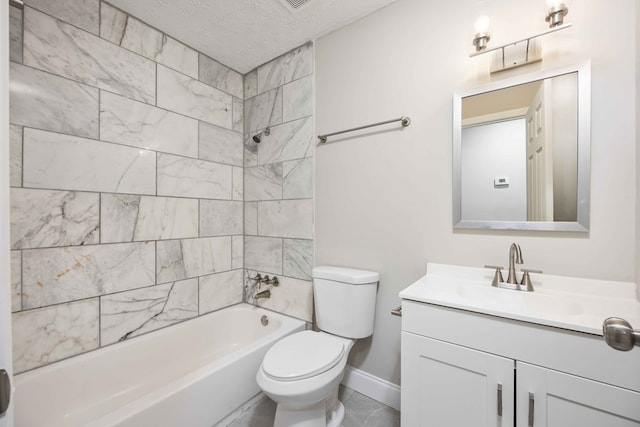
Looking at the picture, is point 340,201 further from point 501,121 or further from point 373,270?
point 501,121

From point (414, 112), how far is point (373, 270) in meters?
0.98

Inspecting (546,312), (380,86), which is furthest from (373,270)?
(380,86)

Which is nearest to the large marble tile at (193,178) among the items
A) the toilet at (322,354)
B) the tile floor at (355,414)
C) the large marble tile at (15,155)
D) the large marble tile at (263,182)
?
the large marble tile at (263,182)

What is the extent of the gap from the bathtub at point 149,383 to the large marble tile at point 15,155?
3.05ft

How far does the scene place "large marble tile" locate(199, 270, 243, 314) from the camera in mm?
2059

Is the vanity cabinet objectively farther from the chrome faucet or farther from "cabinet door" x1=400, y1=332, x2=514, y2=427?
the chrome faucet

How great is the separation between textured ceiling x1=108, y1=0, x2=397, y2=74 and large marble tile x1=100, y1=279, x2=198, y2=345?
1732 millimetres

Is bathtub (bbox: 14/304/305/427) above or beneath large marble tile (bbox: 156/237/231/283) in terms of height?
beneath

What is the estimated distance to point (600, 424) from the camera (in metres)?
0.80

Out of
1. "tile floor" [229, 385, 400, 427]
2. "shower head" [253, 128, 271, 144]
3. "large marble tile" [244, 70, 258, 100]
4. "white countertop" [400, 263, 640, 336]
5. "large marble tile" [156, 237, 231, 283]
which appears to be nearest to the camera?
"white countertop" [400, 263, 640, 336]

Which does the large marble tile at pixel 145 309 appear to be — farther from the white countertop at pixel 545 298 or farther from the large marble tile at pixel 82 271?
the white countertop at pixel 545 298

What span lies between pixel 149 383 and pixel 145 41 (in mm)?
2174

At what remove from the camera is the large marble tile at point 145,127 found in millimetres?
1577

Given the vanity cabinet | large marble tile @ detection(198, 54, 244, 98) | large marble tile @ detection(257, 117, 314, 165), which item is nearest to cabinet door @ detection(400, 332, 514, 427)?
the vanity cabinet
